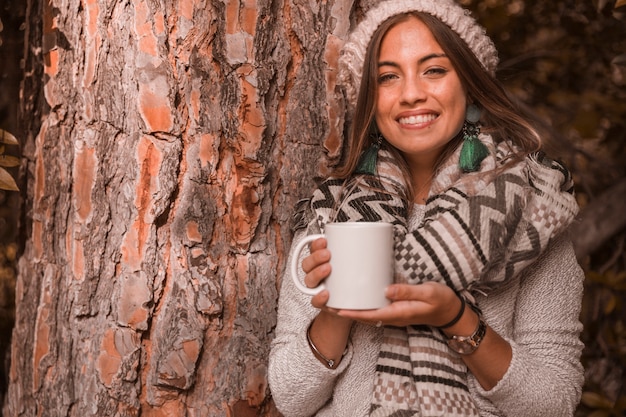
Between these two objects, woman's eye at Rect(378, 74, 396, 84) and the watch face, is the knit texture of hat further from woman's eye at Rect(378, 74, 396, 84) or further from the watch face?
the watch face

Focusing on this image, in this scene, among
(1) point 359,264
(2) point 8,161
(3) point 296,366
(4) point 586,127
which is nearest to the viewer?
(1) point 359,264

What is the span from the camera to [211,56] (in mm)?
1567

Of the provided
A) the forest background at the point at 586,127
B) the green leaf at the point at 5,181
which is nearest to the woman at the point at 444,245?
the green leaf at the point at 5,181

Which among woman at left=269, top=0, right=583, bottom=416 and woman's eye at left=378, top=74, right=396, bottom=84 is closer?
woman at left=269, top=0, right=583, bottom=416

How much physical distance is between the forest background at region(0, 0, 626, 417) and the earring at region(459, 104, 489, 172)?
3.83 ft

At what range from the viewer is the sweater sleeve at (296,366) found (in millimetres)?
1526

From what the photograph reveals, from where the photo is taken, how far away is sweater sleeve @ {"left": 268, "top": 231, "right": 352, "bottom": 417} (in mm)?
→ 1526

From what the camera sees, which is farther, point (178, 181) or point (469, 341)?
point (178, 181)

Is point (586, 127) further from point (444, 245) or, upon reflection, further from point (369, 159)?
point (444, 245)

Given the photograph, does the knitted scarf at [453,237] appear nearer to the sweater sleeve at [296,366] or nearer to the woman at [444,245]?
the woman at [444,245]

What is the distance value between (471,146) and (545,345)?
1.41ft

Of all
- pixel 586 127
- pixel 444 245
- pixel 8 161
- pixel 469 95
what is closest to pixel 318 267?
pixel 444 245

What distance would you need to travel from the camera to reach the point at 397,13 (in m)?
1.51

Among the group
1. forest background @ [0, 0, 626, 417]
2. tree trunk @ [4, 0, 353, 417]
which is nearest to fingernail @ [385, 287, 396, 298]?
tree trunk @ [4, 0, 353, 417]
